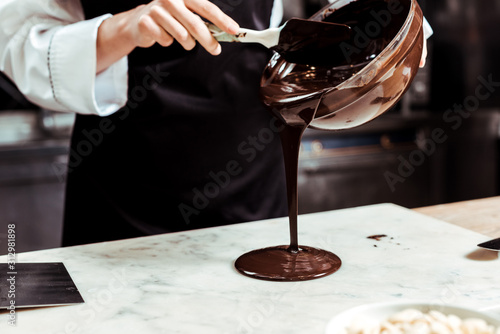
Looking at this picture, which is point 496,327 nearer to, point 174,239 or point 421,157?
point 174,239

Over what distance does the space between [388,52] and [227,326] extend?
45 cm

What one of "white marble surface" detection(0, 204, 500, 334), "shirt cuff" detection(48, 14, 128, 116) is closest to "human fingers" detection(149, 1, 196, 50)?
"shirt cuff" detection(48, 14, 128, 116)

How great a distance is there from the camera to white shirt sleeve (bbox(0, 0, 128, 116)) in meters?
1.19

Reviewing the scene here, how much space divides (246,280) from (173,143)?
0.57m

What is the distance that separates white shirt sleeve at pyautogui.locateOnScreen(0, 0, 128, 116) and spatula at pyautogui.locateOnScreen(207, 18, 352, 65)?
35cm

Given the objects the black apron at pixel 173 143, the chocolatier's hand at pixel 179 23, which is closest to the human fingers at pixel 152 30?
the chocolatier's hand at pixel 179 23

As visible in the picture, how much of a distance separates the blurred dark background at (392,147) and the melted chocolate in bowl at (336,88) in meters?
1.63

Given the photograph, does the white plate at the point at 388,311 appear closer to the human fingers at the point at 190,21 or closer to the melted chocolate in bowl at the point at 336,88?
the melted chocolate in bowl at the point at 336,88

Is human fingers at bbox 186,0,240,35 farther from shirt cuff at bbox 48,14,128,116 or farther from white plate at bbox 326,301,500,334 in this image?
white plate at bbox 326,301,500,334

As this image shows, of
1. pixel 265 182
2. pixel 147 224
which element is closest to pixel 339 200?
pixel 265 182

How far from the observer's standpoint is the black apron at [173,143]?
135 centimetres

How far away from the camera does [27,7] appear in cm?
125

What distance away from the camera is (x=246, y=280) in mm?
866

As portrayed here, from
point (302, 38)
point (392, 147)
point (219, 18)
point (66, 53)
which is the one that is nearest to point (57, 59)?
point (66, 53)
